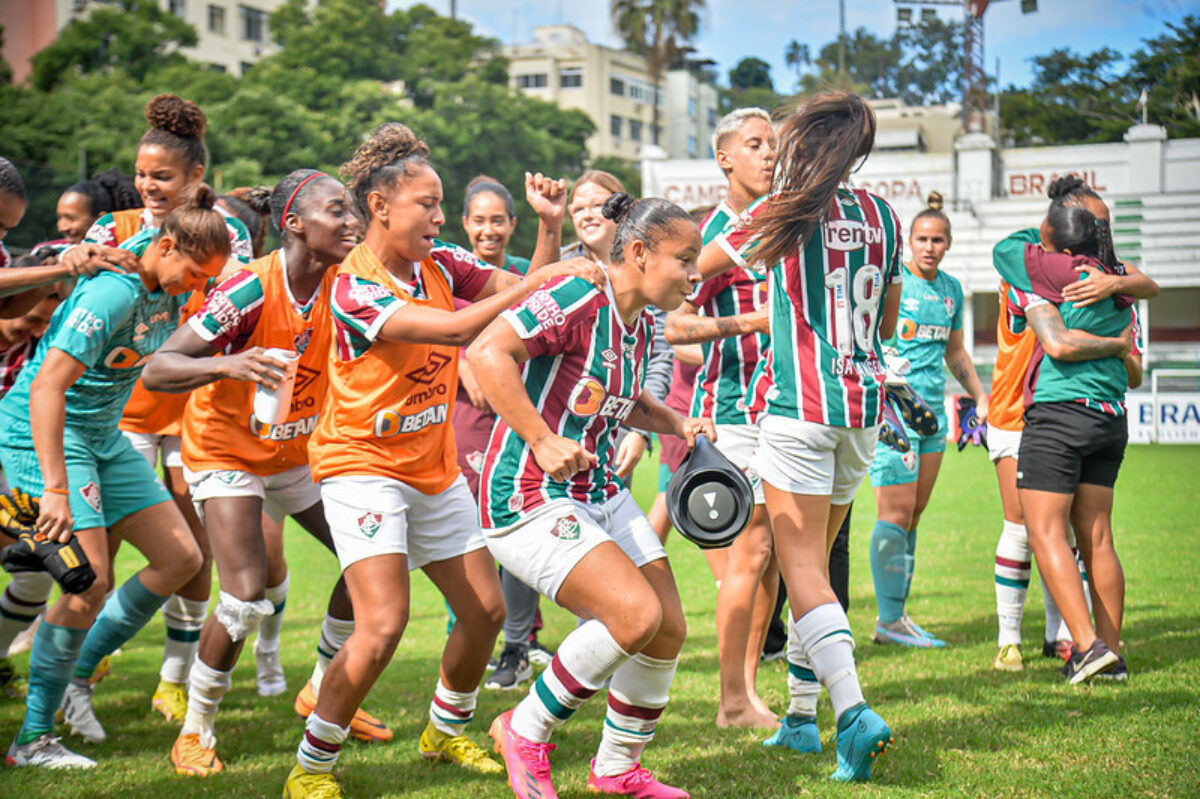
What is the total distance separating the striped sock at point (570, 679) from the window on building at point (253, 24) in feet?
227

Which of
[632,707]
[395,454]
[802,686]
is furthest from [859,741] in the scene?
[395,454]

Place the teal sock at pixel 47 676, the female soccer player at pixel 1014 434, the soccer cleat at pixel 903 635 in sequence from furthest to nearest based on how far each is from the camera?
the soccer cleat at pixel 903 635
the female soccer player at pixel 1014 434
the teal sock at pixel 47 676

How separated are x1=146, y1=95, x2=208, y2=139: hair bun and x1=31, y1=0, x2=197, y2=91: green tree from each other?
5026 centimetres

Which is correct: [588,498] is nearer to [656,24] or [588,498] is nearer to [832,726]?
[832,726]

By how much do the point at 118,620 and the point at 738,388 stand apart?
3.11m

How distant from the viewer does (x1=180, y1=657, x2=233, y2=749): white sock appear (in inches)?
185

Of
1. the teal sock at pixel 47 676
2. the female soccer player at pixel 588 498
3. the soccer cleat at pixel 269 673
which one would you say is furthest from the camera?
the soccer cleat at pixel 269 673

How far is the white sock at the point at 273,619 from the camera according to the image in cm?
580

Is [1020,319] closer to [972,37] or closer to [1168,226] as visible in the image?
[1168,226]

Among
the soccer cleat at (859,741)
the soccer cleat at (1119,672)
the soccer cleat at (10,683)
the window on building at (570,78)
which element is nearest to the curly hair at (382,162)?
the soccer cleat at (859,741)

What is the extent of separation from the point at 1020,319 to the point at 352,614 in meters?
3.93

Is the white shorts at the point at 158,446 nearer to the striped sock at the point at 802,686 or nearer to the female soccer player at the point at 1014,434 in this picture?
the striped sock at the point at 802,686

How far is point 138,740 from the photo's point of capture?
516cm

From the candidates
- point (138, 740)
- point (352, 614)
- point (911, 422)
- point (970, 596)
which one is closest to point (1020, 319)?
point (911, 422)
